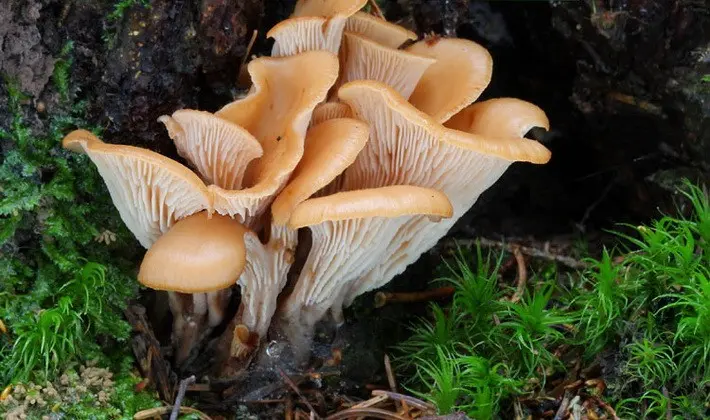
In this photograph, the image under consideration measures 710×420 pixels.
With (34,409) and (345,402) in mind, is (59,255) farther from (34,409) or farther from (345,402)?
(345,402)

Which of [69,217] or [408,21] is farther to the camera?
[408,21]

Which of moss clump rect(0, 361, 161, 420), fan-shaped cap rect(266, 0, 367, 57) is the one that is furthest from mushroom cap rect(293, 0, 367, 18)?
moss clump rect(0, 361, 161, 420)

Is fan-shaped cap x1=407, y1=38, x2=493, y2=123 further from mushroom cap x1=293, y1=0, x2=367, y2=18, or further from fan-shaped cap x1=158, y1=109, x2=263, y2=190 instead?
fan-shaped cap x1=158, y1=109, x2=263, y2=190

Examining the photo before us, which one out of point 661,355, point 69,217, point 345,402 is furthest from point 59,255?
point 661,355

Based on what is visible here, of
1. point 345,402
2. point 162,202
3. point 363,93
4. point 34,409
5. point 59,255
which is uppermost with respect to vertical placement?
point 363,93

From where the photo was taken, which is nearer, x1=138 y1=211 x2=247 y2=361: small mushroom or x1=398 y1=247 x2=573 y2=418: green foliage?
x1=138 y1=211 x2=247 y2=361: small mushroom

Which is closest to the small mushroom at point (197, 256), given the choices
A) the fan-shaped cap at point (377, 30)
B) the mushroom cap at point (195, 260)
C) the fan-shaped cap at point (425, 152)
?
the mushroom cap at point (195, 260)

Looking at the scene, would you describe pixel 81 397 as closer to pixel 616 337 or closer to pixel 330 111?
pixel 330 111
